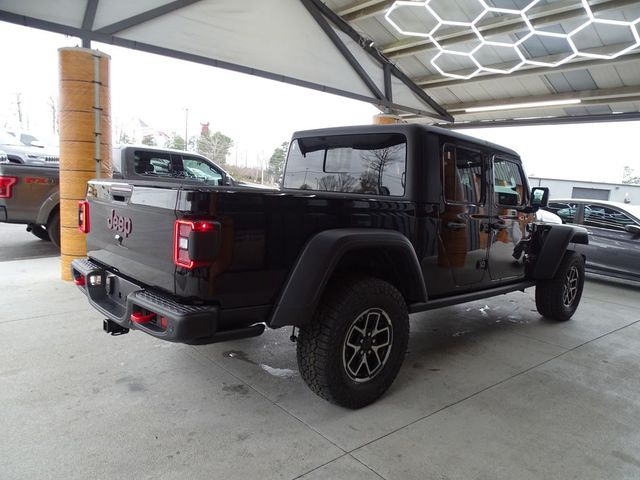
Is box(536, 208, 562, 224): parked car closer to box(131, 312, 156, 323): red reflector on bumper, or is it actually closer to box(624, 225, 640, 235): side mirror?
box(624, 225, 640, 235): side mirror

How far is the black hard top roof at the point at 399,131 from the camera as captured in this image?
309cm

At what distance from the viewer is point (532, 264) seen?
4.44m

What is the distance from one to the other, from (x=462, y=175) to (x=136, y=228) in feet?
7.87

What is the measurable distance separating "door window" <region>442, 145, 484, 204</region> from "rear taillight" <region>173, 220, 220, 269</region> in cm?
190

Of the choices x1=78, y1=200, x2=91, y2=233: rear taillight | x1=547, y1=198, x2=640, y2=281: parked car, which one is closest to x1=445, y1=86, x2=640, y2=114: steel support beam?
x1=547, y1=198, x2=640, y2=281: parked car

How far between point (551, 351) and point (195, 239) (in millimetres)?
3416

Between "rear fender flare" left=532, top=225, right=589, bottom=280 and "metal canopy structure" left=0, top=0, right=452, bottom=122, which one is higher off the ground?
"metal canopy structure" left=0, top=0, right=452, bottom=122

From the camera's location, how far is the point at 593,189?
84.8 ft

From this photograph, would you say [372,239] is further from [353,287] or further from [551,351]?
[551,351]

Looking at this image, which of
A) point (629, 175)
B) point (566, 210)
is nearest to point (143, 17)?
point (566, 210)

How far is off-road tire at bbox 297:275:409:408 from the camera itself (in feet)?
8.14

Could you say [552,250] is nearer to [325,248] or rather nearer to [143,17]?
[325,248]

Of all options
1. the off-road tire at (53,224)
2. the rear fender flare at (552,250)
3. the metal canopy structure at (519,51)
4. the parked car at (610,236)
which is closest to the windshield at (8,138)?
the off-road tire at (53,224)

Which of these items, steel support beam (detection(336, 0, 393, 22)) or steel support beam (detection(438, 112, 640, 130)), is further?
steel support beam (detection(438, 112, 640, 130))
